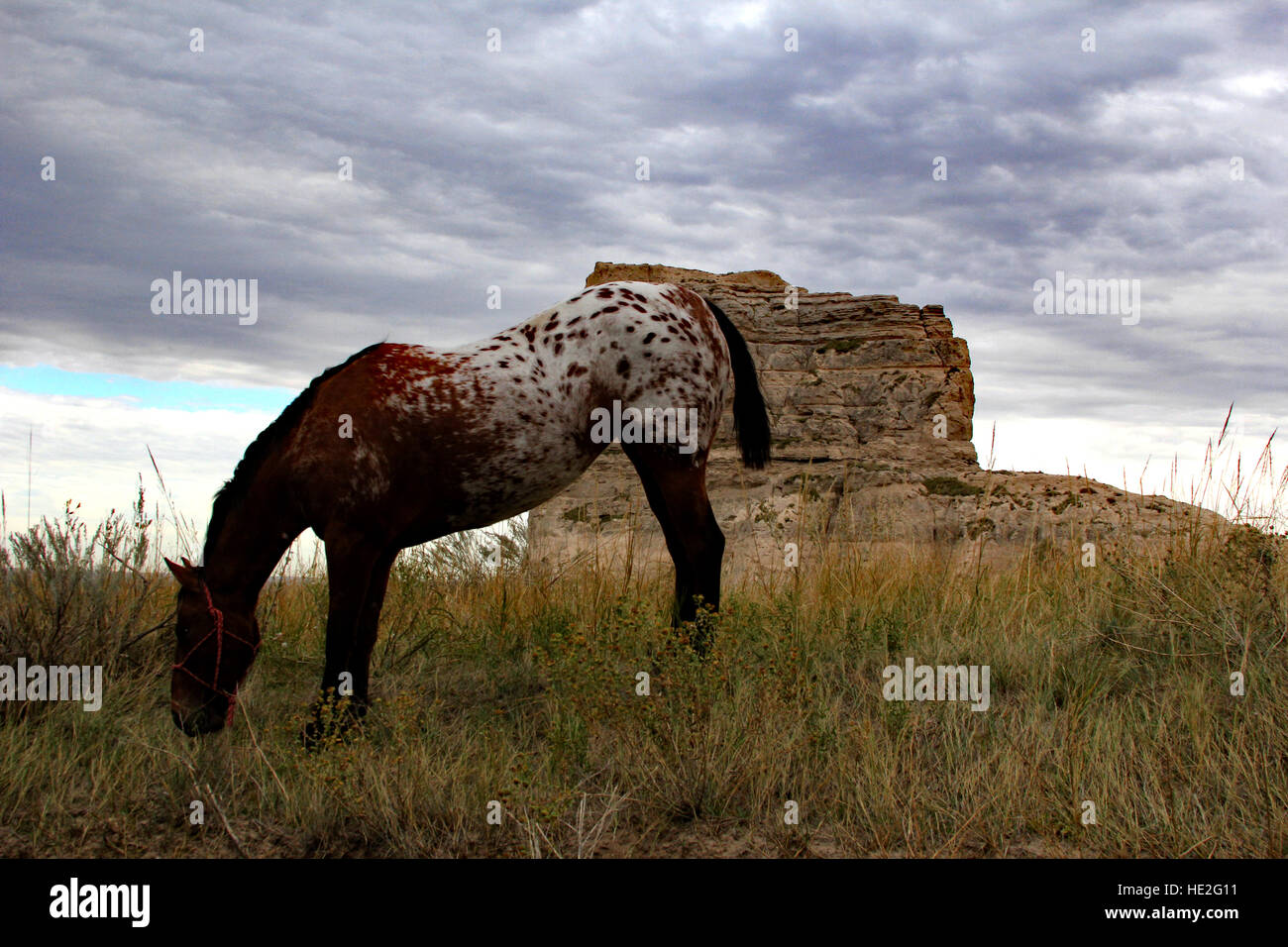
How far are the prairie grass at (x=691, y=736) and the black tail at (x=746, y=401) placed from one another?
1.10 metres

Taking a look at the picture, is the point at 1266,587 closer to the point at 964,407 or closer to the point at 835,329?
the point at 964,407

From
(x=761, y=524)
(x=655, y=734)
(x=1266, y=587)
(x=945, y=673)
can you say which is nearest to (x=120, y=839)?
(x=655, y=734)

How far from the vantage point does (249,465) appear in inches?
198

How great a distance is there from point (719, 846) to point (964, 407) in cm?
1438

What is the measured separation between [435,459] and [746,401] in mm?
2224

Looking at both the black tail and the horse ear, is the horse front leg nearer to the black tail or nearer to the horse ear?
the horse ear

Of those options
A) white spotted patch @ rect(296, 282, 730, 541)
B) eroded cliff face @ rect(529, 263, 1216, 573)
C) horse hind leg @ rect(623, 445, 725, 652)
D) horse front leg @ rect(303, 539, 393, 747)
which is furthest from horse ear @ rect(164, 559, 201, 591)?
eroded cliff face @ rect(529, 263, 1216, 573)

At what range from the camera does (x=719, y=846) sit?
3.69 metres

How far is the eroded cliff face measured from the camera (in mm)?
14148

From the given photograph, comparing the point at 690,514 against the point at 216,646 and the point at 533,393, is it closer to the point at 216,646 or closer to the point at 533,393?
the point at 533,393

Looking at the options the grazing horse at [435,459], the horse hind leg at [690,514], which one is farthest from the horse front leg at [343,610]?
the horse hind leg at [690,514]

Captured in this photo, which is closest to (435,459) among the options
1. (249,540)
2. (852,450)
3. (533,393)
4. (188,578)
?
(533,393)

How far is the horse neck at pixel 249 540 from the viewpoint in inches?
195

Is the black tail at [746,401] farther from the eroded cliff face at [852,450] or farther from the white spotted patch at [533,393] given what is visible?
the eroded cliff face at [852,450]
